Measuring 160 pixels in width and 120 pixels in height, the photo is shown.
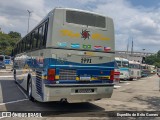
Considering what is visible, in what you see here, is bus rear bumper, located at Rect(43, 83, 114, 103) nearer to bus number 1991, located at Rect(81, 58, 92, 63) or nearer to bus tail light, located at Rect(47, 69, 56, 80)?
bus tail light, located at Rect(47, 69, 56, 80)

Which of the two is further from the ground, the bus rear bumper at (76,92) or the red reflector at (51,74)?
the red reflector at (51,74)

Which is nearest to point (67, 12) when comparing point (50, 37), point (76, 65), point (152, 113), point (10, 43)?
point (50, 37)

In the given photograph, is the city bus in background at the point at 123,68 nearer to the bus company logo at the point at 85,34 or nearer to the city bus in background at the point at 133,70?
the city bus in background at the point at 133,70

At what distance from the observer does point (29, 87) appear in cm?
1260

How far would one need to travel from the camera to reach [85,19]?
33.2 feet

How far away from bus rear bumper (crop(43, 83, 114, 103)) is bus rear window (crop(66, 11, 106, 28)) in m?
2.29

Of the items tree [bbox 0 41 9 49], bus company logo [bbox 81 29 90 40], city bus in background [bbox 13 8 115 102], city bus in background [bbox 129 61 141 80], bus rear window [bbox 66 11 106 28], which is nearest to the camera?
city bus in background [bbox 13 8 115 102]

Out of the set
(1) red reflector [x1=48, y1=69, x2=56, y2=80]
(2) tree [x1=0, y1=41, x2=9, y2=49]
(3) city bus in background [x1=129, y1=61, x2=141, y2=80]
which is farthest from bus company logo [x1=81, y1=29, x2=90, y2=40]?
(2) tree [x1=0, y1=41, x2=9, y2=49]

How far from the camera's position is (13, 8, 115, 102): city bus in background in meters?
9.38

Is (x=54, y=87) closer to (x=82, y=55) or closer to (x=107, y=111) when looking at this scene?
(x=82, y=55)

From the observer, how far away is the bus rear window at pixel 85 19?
9.77m

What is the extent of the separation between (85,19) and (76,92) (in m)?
2.71

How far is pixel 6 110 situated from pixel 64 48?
3.12 m

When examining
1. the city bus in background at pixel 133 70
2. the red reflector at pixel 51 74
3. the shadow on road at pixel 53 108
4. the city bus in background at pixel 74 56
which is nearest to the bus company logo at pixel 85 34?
the city bus in background at pixel 74 56
